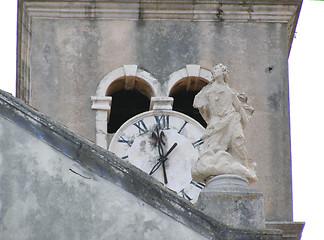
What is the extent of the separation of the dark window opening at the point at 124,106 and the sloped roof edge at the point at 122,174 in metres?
10.4

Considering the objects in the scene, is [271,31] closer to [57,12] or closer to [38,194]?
[57,12]

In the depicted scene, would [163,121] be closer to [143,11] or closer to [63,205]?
[143,11]

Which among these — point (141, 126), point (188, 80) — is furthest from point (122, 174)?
point (188, 80)

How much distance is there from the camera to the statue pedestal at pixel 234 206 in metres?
14.8

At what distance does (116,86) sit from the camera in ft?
80.1

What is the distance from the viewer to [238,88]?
24438 mm

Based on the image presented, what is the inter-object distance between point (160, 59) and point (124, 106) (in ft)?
4.77

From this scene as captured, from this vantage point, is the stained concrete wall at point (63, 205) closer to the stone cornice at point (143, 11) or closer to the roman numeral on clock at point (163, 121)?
the roman numeral on clock at point (163, 121)

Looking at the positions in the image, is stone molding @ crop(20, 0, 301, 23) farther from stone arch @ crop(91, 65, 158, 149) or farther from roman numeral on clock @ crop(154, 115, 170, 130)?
roman numeral on clock @ crop(154, 115, 170, 130)

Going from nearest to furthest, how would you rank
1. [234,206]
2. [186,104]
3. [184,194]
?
1. [234,206]
2. [184,194]
3. [186,104]

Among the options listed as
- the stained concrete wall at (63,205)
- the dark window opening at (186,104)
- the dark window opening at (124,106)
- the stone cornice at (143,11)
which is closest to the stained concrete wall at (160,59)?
the stone cornice at (143,11)

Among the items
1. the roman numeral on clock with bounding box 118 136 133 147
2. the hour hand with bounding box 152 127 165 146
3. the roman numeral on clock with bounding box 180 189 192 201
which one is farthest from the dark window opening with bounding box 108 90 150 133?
the roman numeral on clock with bounding box 180 189 192 201

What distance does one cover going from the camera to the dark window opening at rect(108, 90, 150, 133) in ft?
81.9

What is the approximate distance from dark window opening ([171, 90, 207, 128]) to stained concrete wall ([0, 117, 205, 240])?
1042 cm
